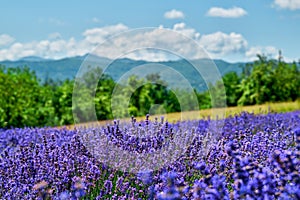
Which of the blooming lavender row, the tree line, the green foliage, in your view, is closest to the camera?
the blooming lavender row

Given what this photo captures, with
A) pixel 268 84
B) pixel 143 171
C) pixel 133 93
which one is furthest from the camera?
pixel 268 84

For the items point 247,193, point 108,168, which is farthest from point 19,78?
point 247,193

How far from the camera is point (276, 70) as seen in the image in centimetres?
2184

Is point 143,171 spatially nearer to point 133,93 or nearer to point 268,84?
point 133,93

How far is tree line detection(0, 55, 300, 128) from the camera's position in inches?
434

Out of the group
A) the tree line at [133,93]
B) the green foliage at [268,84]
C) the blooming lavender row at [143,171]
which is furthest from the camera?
the green foliage at [268,84]

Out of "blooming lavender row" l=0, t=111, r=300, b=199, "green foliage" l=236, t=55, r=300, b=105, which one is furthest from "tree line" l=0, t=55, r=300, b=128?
"blooming lavender row" l=0, t=111, r=300, b=199

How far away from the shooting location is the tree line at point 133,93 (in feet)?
36.1

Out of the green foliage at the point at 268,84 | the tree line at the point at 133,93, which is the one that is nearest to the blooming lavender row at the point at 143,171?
the tree line at the point at 133,93

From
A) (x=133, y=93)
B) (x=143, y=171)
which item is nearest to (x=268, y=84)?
(x=133, y=93)

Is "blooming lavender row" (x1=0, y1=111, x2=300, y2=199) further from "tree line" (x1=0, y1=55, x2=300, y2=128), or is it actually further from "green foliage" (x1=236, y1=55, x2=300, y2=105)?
"green foliage" (x1=236, y1=55, x2=300, y2=105)

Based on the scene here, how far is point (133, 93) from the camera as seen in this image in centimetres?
1552

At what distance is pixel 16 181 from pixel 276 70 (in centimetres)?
1982

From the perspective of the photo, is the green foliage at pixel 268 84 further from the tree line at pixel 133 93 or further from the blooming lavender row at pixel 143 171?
the blooming lavender row at pixel 143 171
